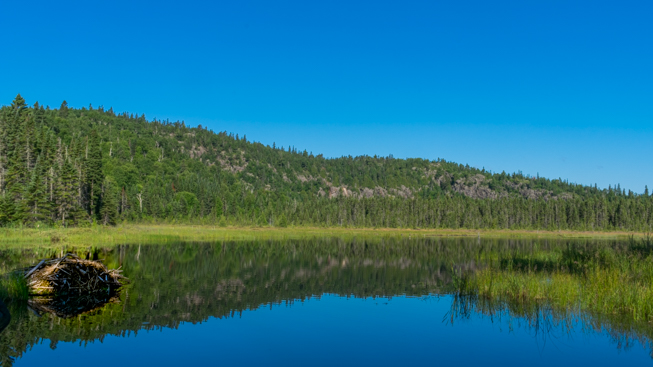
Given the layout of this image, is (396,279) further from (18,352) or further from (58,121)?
(58,121)

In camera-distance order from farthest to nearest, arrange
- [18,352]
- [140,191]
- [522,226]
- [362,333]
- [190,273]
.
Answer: [522,226], [140,191], [190,273], [362,333], [18,352]

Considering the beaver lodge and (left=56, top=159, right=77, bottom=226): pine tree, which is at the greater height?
(left=56, top=159, right=77, bottom=226): pine tree

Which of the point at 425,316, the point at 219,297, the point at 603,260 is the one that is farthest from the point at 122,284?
the point at 603,260

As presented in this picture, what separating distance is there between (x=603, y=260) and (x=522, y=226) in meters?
157

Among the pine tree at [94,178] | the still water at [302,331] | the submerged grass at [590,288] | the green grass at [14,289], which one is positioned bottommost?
Answer: the still water at [302,331]

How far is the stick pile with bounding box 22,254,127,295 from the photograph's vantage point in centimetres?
2038

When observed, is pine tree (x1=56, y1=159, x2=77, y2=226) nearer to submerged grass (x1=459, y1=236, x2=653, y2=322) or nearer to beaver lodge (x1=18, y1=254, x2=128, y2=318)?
beaver lodge (x1=18, y1=254, x2=128, y2=318)

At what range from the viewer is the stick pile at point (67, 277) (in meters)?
20.4

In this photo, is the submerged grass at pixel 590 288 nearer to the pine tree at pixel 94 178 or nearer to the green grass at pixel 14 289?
the green grass at pixel 14 289

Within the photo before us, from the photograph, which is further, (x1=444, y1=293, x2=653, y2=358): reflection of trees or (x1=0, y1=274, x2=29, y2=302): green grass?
(x1=0, y1=274, x2=29, y2=302): green grass

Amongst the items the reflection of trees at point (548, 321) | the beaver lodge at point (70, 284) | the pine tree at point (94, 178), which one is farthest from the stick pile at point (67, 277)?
the pine tree at point (94, 178)

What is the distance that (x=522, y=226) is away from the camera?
17012cm

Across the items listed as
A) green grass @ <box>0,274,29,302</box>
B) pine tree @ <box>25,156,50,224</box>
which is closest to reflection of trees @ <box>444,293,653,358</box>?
green grass @ <box>0,274,29,302</box>

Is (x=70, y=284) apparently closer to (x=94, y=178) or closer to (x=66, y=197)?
(x=66, y=197)
